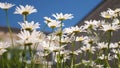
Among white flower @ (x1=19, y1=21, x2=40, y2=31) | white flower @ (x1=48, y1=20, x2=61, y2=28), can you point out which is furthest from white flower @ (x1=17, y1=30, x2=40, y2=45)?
white flower @ (x1=48, y1=20, x2=61, y2=28)

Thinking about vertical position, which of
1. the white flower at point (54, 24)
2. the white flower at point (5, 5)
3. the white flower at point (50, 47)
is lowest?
the white flower at point (50, 47)

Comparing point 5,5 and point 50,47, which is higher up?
point 5,5

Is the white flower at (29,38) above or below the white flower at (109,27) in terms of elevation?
below

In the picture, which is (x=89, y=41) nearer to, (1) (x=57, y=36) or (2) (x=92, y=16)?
(1) (x=57, y=36)

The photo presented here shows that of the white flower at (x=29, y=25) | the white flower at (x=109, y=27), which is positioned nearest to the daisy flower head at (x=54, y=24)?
the white flower at (x=29, y=25)

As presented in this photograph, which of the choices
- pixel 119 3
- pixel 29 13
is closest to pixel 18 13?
pixel 29 13

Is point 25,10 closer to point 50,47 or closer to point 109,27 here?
point 50,47

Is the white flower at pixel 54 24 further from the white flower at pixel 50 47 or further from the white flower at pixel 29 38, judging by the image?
the white flower at pixel 29 38

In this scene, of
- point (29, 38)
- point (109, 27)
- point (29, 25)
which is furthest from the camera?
point (109, 27)

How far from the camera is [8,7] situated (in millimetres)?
1719

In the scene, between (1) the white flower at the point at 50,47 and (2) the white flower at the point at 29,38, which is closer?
(2) the white flower at the point at 29,38

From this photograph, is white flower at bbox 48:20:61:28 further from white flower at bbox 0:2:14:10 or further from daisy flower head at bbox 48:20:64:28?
white flower at bbox 0:2:14:10

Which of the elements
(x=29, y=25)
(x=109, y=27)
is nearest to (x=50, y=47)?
(x=29, y=25)

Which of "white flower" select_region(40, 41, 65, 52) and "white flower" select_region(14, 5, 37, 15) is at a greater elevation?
"white flower" select_region(14, 5, 37, 15)
